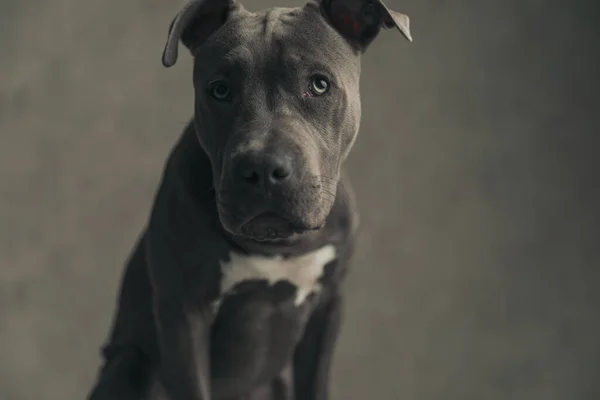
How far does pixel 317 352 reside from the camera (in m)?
1.64

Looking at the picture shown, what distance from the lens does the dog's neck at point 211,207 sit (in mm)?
1445

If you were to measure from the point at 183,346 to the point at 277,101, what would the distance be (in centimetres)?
41

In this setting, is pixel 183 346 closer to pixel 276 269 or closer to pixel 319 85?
pixel 276 269

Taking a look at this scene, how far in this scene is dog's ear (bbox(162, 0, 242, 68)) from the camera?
4.52ft

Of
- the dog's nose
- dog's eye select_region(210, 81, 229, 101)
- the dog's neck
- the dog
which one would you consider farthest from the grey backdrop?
the dog's nose

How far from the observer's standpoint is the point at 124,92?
2479 mm

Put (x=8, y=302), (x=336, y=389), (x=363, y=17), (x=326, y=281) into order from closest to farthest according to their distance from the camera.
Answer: (x=363, y=17) < (x=326, y=281) < (x=8, y=302) < (x=336, y=389)

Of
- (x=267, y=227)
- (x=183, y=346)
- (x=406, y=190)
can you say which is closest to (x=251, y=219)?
(x=267, y=227)

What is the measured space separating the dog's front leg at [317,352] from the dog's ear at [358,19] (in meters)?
0.43

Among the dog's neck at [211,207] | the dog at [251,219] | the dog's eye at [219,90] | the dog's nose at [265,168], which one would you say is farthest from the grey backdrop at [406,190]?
the dog's nose at [265,168]

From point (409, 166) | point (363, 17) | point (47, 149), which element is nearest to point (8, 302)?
point (47, 149)

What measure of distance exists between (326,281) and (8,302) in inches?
47.2

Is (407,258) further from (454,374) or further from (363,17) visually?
(363,17)

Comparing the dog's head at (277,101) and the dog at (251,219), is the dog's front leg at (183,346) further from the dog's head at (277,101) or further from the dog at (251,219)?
the dog's head at (277,101)
